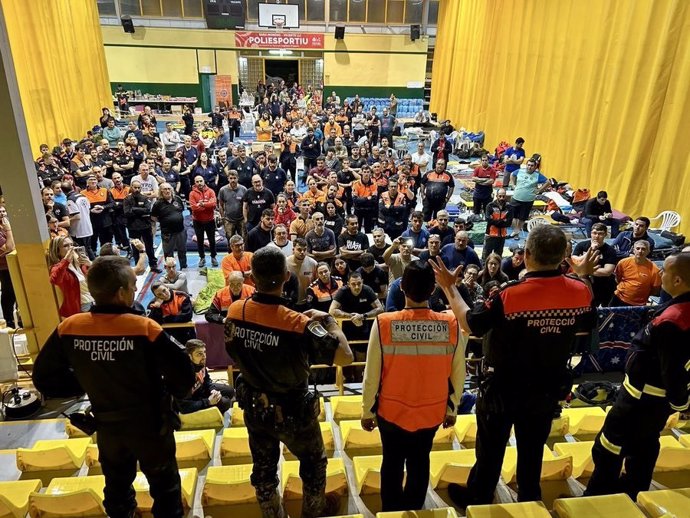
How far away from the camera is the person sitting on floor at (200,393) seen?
477cm

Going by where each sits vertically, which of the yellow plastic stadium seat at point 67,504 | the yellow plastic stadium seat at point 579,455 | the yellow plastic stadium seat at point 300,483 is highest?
the yellow plastic stadium seat at point 67,504

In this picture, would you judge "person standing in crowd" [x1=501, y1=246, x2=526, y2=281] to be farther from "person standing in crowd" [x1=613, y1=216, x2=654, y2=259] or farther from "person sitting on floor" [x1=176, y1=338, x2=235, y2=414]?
"person sitting on floor" [x1=176, y1=338, x2=235, y2=414]

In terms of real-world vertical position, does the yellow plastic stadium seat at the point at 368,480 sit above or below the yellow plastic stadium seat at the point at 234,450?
above

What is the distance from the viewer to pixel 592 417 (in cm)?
445

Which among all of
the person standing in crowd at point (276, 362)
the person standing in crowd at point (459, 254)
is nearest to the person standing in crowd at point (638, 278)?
the person standing in crowd at point (459, 254)

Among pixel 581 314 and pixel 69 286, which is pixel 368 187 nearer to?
pixel 69 286

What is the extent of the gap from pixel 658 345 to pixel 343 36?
28.6 m

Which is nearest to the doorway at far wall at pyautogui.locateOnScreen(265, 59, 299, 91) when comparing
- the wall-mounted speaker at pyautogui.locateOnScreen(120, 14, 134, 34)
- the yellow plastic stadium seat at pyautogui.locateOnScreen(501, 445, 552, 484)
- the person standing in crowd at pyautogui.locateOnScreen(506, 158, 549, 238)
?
the wall-mounted speaker at pyautogui.locateOnScreen(120, 14, 134, 34)

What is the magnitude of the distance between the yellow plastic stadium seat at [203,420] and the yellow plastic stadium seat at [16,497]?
4.32ft

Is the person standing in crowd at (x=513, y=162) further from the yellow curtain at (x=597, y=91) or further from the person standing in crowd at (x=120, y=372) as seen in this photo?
the person standing in crowd at (x=120, y=372)

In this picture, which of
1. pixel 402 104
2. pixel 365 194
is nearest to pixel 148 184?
pixel 365 194

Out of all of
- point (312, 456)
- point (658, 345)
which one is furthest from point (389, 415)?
point (658, 345)

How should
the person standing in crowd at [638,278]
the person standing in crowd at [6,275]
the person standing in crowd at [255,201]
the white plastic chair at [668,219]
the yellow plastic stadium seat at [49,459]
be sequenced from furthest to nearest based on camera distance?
the white plastic chair at [668,219]
the person standing in crowd at [255,201]
the person standing in crowd at [638,278]
the person standing in crowd at [6,275]
the yellow plastic stadium seat at [49,459]

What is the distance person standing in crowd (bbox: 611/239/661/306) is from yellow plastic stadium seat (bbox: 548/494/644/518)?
4.68 meters
